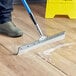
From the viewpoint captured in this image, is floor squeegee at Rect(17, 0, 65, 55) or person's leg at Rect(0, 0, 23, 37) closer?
floor squeegee at Rect(17, 0, 65, 55)

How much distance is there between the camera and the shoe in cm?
160

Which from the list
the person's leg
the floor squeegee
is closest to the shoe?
the person's leg

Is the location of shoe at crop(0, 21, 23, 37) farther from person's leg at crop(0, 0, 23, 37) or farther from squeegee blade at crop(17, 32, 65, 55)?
squeegee blade at crop(17, 32, 65, 55)

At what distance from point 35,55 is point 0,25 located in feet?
1.46

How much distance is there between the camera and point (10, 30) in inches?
63.5

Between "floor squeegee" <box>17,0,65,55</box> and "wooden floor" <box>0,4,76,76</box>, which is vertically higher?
"floor squeegee" <box>17,0,65,55</box>

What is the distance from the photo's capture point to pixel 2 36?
160cm

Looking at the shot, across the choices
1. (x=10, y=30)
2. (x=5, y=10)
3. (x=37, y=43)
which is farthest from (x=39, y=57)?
(x=5, y=10)

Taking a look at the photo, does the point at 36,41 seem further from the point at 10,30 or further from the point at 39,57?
the point at 10,30

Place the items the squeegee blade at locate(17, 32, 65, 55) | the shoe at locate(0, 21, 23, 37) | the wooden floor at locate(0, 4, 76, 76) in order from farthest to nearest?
the shoe at locate(0, 21, 23, 37) → the squeegee blade at locate(17, 32, 65, 55) → the wooden floor at locate(0, 4, 76, 76)

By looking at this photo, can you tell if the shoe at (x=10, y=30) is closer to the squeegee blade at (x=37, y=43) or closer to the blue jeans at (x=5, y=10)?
the blue jeans at (x=5, y=10)

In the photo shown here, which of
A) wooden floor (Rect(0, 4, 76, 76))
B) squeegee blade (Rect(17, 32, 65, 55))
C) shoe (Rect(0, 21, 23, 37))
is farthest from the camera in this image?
shoe (Rect(0, 21, 23, 37))

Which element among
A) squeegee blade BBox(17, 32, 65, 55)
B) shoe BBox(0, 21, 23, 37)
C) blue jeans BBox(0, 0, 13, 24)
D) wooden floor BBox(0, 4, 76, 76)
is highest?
blue jeans BBox(0, 0, 13, 24)

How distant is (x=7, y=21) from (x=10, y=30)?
3.3 inches
